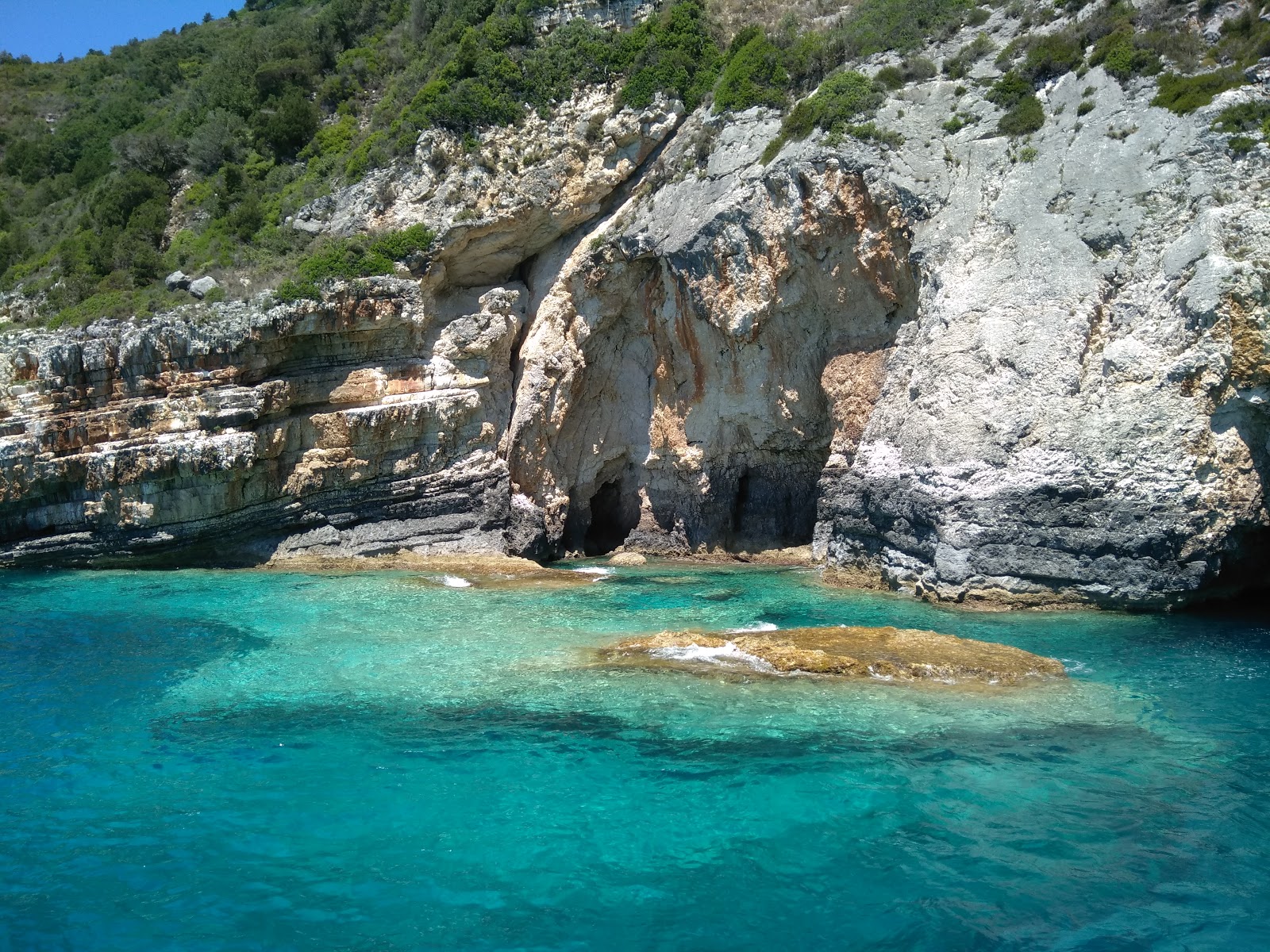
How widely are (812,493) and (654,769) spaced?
1726 cm

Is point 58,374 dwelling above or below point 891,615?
above

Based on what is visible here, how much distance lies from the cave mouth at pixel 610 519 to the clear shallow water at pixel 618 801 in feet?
45.0

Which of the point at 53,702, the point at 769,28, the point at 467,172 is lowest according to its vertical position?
the point at 53,702

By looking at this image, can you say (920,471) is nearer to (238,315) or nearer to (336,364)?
(336,364)

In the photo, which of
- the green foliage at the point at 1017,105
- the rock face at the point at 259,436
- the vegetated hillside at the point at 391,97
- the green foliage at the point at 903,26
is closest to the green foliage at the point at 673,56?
the vegetated hillside at the point at 391,97

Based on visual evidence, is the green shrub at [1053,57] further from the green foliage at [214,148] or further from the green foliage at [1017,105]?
the green foliage at [214,148]

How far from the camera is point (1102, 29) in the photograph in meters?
20.8

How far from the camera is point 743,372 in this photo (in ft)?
81.4

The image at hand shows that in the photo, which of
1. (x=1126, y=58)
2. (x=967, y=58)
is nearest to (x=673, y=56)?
(x=967, y=58)

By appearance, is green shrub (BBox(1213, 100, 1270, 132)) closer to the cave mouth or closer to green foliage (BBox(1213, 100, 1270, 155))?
green foliage (BBox(1213, 100, 1270, 155))

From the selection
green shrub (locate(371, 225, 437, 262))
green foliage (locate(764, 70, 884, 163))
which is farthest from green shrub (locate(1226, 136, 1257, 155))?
green shrub (locate(371, 225, 437, 262))

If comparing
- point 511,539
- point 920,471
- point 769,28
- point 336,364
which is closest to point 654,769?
point 920,471

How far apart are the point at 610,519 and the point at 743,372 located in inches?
292

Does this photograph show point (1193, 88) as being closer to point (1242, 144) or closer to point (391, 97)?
point (1242, 144)
